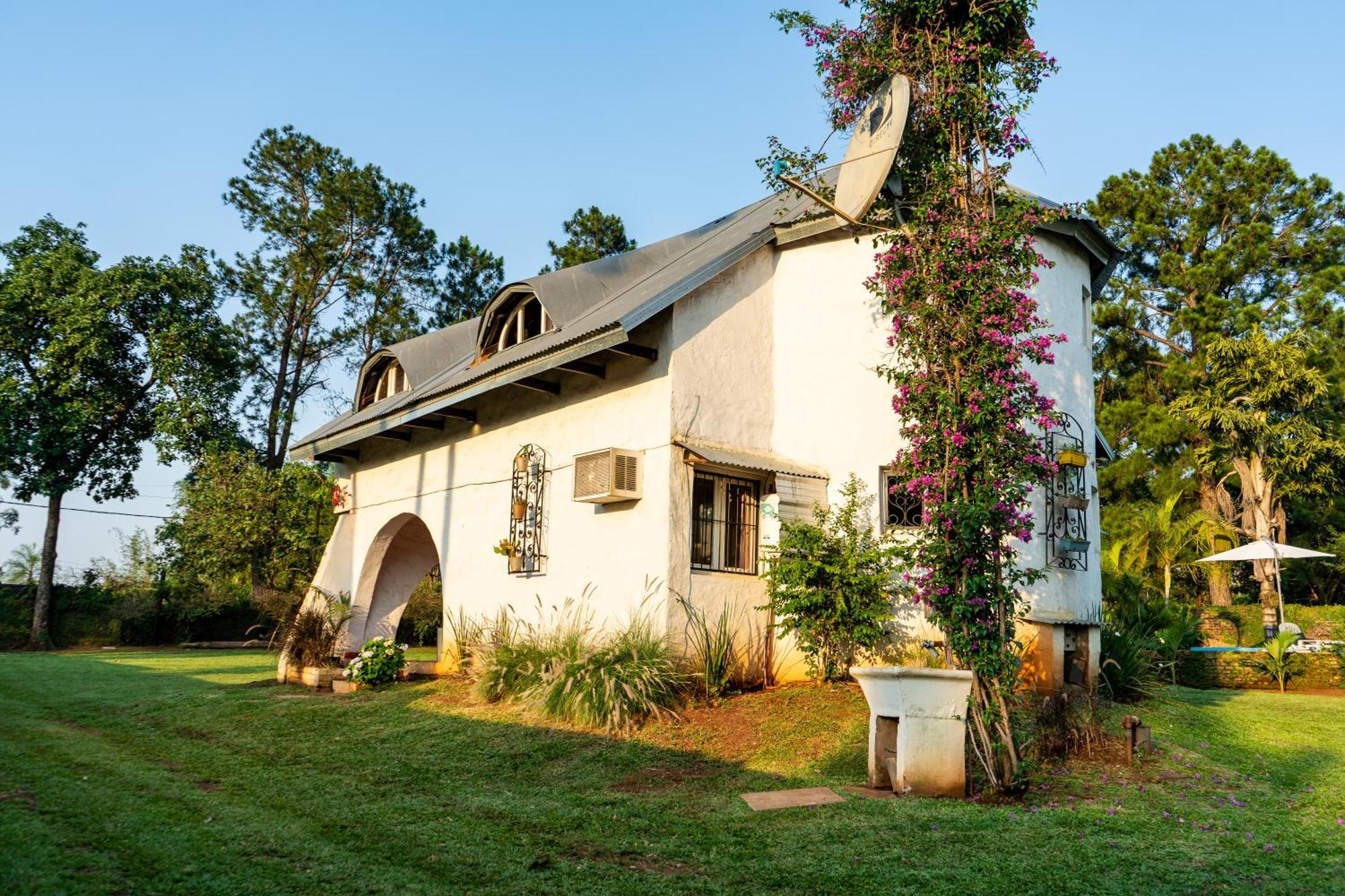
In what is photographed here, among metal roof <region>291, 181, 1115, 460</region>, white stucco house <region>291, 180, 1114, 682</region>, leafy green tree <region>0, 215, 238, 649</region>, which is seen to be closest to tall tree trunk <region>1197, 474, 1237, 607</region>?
white stucco house <region>291, 180, 1114, 682</region>

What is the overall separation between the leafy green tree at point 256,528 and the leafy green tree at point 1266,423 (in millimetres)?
21644

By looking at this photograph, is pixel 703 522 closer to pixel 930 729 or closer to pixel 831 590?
pixel 831 590

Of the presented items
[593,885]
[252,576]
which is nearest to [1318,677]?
[593,885]

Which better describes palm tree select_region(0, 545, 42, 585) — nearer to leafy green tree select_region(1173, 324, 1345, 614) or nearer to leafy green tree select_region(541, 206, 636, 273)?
leafy green tree select_region(541, 206, 636, 273)

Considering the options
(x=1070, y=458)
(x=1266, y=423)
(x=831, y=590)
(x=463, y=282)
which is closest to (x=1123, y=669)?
(x=1070, y=458)

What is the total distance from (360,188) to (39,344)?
11.3m

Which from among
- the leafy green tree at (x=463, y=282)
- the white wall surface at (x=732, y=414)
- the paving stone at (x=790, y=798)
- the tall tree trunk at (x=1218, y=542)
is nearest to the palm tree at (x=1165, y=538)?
the tall tree trunk at (x=1218, y=542)

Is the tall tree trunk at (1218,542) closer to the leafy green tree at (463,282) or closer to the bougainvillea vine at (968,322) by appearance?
the bougainvillea vine at (968,322)

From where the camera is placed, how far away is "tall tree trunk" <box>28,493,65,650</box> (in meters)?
23.5

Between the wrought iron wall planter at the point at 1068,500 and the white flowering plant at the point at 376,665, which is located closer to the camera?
the wrought iron wall planter at the point at 1068,500

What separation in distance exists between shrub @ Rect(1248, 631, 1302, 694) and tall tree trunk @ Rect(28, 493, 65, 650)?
2663 centimetres

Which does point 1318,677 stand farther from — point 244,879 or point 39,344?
point 39,344

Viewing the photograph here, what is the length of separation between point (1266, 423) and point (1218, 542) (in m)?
3.13

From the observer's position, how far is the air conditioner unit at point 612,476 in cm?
997
